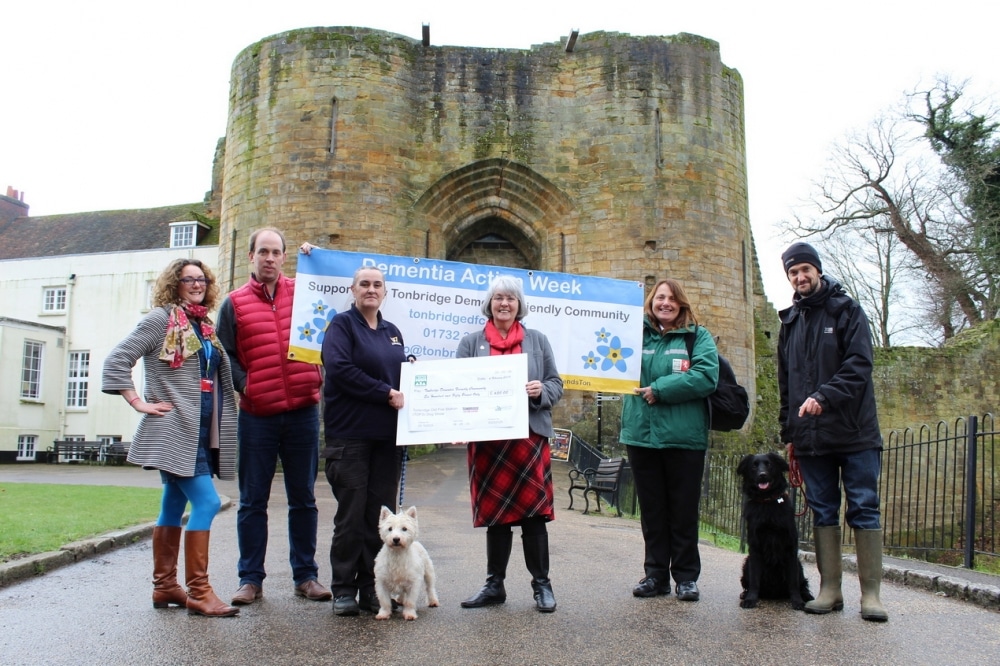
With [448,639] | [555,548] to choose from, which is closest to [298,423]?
[448,639]

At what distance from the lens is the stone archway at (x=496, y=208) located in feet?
68.1

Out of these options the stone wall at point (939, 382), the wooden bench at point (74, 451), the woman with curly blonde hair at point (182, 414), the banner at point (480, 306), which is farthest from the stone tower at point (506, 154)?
the woman with curly blonde hair at point (182, 414)

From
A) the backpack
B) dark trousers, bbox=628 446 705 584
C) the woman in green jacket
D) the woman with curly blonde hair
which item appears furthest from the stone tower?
the woman with curly blonde hair

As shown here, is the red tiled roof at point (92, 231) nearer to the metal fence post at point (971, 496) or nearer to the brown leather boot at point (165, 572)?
the brown leather boot at point (165, 572)

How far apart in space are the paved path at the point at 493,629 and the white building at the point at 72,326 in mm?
24144

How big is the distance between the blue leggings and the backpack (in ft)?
9.89

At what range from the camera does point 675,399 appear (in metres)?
5.48

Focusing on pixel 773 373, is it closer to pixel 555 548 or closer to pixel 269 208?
pixel 269 208

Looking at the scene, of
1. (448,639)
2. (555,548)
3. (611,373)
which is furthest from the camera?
(555,548)

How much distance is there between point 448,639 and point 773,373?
68.2 feet

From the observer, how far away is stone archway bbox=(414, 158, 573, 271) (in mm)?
20750

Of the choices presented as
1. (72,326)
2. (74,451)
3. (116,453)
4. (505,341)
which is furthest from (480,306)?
(72,326)

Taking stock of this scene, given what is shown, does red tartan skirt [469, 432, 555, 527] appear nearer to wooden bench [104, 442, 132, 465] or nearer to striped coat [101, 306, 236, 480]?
striped coat [101, 306, 236, 480]

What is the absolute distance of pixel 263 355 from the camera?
17.6ft
